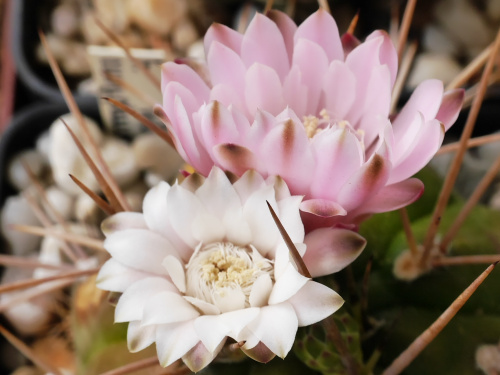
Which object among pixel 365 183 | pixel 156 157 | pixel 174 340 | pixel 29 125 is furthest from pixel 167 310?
pixel 29 125

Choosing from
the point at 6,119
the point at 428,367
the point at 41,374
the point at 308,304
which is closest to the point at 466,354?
the point at 428,367

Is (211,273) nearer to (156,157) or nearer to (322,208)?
(322,208)

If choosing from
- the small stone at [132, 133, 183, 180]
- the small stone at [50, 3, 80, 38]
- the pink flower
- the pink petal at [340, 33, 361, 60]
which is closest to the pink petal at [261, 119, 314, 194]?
the pink flower

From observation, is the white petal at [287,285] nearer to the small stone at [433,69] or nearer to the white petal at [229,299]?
the white petal at [229,299]

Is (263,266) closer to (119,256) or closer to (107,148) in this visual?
(119,256)

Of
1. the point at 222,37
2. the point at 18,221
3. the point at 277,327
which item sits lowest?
the point at 18,221

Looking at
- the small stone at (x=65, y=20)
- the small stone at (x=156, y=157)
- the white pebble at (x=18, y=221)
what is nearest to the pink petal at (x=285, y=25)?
the small stone at (x=156, y=157)
